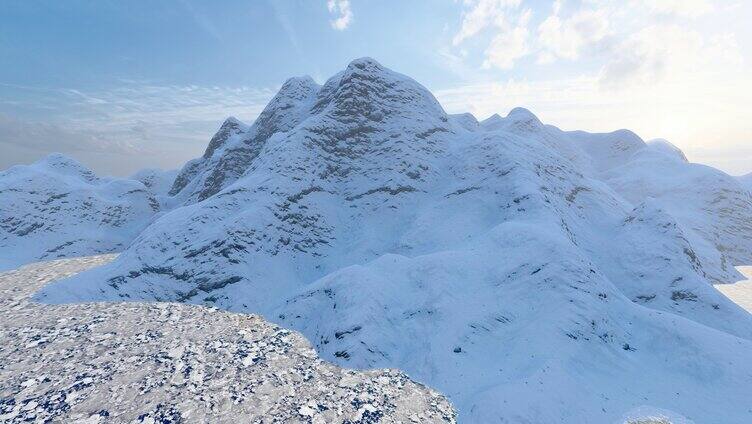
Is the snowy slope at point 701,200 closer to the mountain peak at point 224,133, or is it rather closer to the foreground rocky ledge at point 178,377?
the foreground rocky ledge at point 178,377

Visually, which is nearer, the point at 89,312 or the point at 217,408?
the point at 217,408

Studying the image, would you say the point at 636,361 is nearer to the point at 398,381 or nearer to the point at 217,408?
the point at 398,381

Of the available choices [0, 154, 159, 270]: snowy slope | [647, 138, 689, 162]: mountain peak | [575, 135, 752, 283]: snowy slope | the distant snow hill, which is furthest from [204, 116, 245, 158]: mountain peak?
[647, 138, 689, 162]: mountain peak

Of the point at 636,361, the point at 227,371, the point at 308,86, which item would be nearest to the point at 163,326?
the point at 227,371

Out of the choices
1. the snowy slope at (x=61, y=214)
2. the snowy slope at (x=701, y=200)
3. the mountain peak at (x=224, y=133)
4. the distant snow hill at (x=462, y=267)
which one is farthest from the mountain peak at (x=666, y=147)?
the snowy slope at (x=61, y=214)

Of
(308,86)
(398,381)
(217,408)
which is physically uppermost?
(308,86)

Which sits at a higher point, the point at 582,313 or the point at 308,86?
the point at 308,86

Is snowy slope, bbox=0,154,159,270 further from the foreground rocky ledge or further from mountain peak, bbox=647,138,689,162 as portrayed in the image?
mountain peak, bbox=647,138,689,162
